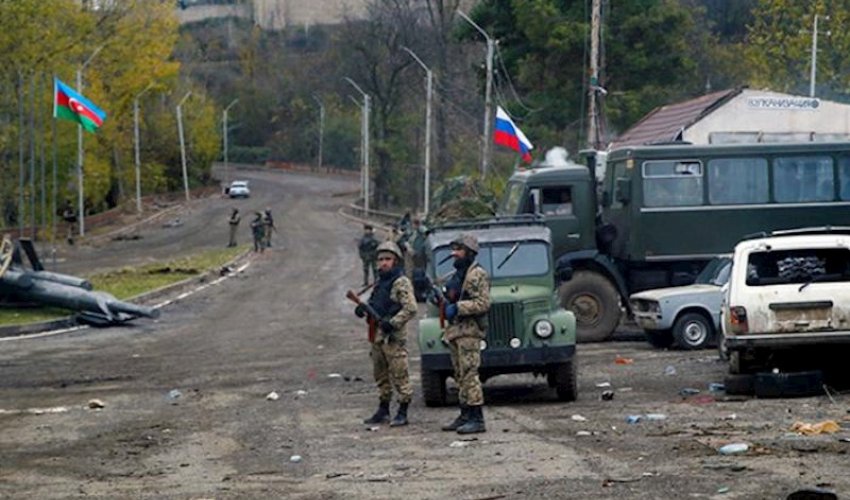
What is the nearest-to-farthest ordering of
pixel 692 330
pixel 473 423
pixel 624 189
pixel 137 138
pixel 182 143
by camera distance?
pixel 473 423, pixel 692 330, pixel 624 189, pixel 137 138, pixel 182 143

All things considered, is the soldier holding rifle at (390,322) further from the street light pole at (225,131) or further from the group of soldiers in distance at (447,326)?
the street light pole at (225,131)

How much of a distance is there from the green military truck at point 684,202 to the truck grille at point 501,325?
9009 mm

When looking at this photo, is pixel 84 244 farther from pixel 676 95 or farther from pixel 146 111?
pixel 146 111

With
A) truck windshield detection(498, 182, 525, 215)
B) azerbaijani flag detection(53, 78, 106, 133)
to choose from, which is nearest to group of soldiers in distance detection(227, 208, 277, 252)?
azerbaijani flag detection(53, 78, 106, 133)

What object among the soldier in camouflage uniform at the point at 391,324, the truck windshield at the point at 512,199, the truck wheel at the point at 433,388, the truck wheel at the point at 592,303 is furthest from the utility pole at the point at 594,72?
the soldier in camouflage uniform at the point at 391,324

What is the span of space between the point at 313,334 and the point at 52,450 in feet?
49.4

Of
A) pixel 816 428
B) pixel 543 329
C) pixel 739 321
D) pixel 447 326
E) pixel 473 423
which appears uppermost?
pixel 447 326

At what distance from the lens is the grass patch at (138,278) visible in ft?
106

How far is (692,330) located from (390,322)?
9.68 meters

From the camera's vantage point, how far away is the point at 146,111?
106 metres

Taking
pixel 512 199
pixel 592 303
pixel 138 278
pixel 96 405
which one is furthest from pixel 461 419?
pixel 138 278

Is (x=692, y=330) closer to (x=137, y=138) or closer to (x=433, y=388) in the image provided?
(x=433, y=388)

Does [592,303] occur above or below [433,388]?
above

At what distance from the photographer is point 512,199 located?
27.5 meters
